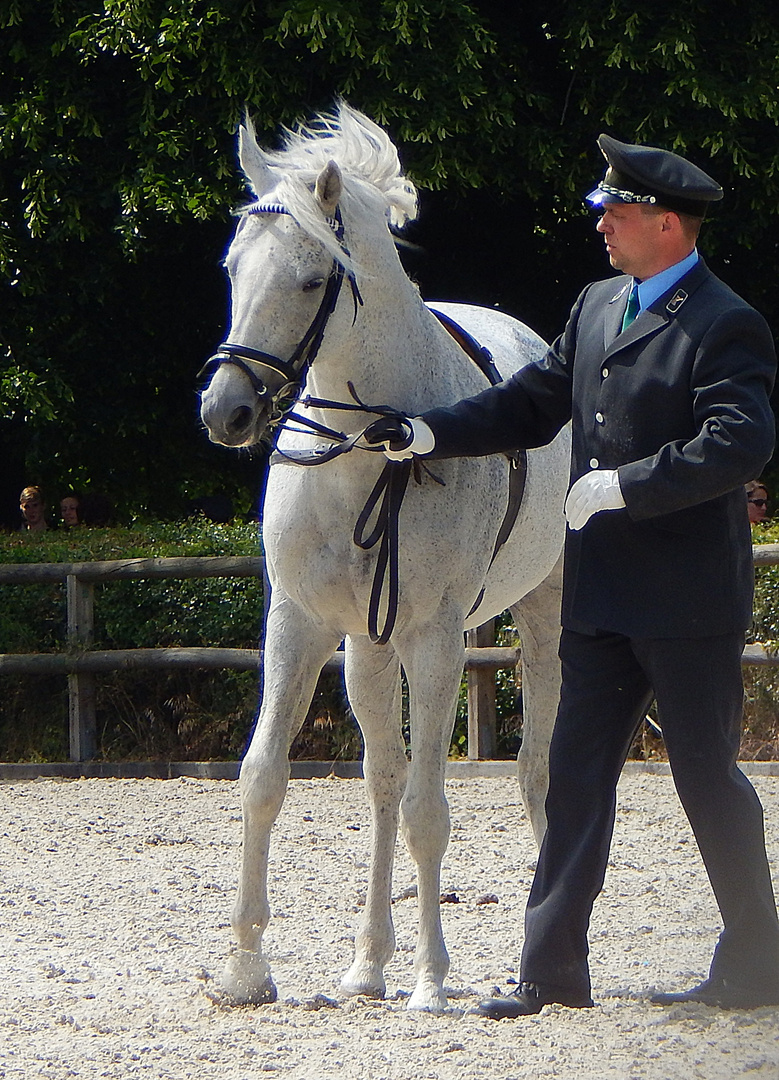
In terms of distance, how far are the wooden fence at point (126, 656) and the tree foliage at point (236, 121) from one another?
8.27ft

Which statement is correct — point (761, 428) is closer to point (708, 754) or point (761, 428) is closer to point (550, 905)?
point (708, 754)

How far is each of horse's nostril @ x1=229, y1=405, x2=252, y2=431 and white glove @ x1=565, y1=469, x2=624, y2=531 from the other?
33.1 inches

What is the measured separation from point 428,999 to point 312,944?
1.04 m

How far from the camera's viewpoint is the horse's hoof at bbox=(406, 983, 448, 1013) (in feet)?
14.2

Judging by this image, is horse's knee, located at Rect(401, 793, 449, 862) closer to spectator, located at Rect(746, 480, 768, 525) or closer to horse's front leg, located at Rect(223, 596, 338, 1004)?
horse's front leg, located at Rect(223, 596, 338, 1004)

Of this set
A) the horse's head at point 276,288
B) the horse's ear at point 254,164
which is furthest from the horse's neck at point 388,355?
the horse's ear at point 254,164

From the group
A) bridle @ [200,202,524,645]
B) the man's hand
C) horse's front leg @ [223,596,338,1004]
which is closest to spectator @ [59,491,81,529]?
horse's front leg @ [223,596,338,1004]

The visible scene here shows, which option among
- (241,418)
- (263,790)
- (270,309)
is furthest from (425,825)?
(270,309)

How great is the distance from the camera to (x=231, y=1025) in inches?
165

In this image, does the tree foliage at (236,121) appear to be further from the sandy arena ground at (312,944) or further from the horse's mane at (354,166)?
the horse's mane at (354,166)

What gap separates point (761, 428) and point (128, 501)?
10.8 m

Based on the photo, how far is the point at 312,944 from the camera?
5336 millimetres

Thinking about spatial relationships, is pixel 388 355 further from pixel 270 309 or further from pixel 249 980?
pixel 249 980

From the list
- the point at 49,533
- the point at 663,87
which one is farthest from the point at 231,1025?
the point at 663,87
